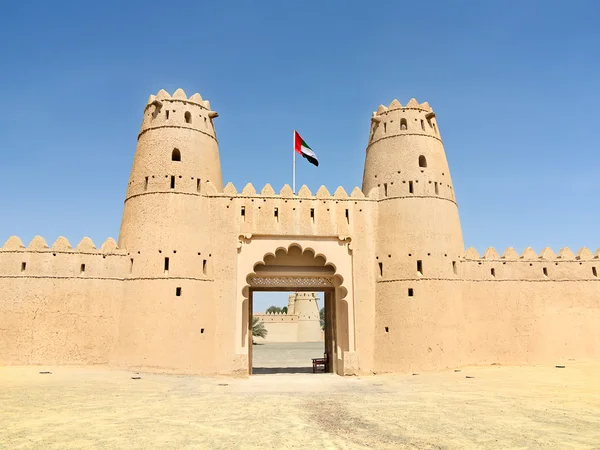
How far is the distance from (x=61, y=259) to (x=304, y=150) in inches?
506

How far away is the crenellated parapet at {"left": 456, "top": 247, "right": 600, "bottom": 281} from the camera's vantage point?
72.1 feet

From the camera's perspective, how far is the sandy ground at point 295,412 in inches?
343

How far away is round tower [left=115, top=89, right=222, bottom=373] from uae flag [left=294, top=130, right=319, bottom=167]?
4.61m

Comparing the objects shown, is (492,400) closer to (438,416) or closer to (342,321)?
(438,416)

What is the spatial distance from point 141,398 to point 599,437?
36.7 ft

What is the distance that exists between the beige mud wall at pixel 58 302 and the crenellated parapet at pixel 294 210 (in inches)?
216

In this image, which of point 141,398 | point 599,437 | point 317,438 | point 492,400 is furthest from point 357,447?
point 141,398


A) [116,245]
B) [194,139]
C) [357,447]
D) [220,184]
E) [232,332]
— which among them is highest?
[194,139]

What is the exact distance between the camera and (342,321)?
21625 mm

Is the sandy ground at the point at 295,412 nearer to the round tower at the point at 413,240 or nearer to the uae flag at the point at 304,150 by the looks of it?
the round tower at the point at 413,240

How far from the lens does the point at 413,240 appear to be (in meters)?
21.3

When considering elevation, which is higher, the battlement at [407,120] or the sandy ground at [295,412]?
the battlement at [407,120]

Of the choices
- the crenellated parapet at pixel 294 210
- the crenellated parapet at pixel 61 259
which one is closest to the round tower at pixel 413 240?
the crenellated parapet at pixel 294 210

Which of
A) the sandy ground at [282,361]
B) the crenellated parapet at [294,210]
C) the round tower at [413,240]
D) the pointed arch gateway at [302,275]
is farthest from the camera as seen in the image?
the sandy ground at [282,361]
